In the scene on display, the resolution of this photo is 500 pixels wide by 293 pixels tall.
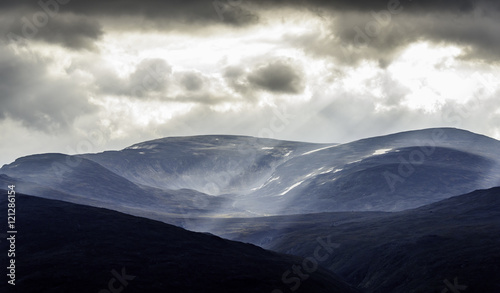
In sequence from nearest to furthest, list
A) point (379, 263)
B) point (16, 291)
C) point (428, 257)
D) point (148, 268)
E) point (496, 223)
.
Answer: point (16, 291)
point (148, 268)
point (428, 257)
point (379, 263)
point (496, 223)

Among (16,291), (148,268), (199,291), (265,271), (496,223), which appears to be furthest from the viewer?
(496,223)

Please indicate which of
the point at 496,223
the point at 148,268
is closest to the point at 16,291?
the point at 148,268

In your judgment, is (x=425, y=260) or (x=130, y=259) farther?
(x=425, y=260)

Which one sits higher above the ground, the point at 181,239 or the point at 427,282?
the point at 181,239

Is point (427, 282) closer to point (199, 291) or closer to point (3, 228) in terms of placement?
point (199, 291)

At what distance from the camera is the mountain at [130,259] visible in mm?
109062

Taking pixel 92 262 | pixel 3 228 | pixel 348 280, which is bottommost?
pixel 348 280

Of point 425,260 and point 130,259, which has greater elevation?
point 130,259

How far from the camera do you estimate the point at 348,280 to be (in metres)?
152

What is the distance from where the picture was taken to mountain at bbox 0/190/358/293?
109 m

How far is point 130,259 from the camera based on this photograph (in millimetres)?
128375

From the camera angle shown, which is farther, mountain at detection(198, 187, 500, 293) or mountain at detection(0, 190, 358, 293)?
mountain at detection(198, 187, 500, 293)

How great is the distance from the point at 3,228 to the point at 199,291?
8218 centimetres

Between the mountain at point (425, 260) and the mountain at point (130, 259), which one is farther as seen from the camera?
the mountain at point (425, 260)
